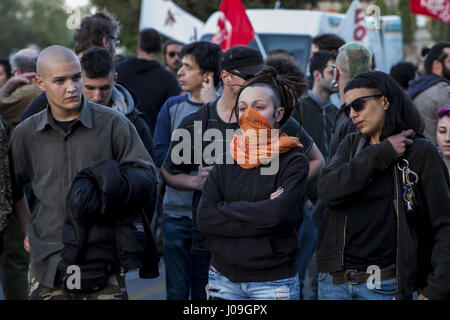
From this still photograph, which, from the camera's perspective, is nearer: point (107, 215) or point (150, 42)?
point (107, 215)

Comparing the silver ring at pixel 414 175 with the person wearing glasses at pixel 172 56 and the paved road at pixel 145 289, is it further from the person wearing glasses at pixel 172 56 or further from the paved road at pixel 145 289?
the person wearing glasses at pixel 172 56

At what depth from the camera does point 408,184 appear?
12.3 ft

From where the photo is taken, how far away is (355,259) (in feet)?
12.9

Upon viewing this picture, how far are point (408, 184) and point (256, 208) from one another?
796 millimetres

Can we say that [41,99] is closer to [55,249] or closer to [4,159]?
[4,159]

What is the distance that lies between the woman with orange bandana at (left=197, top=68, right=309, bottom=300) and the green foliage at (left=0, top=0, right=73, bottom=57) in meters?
66.7

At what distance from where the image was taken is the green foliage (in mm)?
69250

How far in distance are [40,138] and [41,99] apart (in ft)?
3.55

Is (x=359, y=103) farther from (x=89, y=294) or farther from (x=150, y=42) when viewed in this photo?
(x=150, y=42)

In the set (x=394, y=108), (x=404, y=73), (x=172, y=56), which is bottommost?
(x=394, y=108)

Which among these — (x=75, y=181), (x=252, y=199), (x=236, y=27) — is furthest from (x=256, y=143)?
(x=236, y=27)

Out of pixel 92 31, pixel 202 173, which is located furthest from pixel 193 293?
pixel 92 31

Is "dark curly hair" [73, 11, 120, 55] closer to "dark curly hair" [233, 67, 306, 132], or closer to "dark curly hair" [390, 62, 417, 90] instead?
"dark curly hair" [233, 67, 306, 132]

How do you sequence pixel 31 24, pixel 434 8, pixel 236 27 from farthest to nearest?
1. pixel 31 24
2. pixel 434 8
3. pixel 236 27
